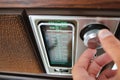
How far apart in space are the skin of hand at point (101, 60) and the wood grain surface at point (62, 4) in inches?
1.6

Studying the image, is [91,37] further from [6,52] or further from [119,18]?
[6,52]

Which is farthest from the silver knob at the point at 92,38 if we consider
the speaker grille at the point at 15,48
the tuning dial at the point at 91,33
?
the speaker grille at the point at 15,48

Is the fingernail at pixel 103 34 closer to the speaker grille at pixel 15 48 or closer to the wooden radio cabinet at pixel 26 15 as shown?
the wooden radio cabinet at pixel 26 15

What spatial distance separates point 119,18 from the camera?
330 millimetres

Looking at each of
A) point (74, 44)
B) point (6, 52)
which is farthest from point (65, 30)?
point (6, 52)

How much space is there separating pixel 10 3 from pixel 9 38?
3.9 inches

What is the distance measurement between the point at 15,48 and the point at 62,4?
18cm

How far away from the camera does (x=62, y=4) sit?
1.05 feet

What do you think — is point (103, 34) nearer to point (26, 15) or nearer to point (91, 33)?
point (91, 33)

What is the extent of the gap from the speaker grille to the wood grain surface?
3 cm

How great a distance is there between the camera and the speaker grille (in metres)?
0.37

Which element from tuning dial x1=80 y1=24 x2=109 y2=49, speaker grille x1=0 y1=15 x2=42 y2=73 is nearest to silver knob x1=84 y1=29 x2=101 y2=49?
tuning dial x1=80 y1=24 x2=109 y2=49

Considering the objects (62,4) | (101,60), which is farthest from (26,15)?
(101,60)

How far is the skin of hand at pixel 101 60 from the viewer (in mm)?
299
